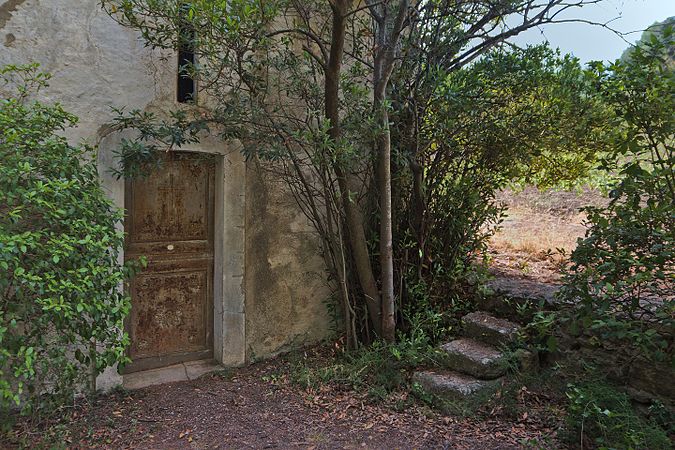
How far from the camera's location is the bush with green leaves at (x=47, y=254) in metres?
2.49

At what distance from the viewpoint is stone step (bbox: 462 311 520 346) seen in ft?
12.8

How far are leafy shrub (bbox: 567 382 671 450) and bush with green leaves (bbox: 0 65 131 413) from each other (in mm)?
2914

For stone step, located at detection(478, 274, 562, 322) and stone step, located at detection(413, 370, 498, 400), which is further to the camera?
stone step, located at detection(478, 274, 562, 322)

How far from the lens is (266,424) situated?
11.1 ft

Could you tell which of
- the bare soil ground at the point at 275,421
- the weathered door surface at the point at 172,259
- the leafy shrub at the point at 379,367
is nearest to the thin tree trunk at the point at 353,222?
the leafy shrub at the point at 379,367

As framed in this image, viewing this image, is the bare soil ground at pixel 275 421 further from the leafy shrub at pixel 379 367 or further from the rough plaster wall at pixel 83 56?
the rough plaster wall at pixel 83 56

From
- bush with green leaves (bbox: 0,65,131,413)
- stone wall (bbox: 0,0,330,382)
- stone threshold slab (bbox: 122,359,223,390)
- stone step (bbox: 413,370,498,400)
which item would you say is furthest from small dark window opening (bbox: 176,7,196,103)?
stone step (bbox: 413,370,498,400)

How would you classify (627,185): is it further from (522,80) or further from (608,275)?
(522,80)

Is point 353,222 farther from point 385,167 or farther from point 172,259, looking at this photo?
point 172,259

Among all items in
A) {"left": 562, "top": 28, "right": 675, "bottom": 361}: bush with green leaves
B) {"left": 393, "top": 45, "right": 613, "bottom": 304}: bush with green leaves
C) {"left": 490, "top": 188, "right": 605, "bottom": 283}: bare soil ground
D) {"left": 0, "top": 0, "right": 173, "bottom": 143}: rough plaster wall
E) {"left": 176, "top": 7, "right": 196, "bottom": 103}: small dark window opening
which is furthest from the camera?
{"left": 490, "top": 188, "right": 605, "bottom": 283}: bare soil ground

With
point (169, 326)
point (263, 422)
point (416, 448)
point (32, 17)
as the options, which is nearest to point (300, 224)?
point (169, 326)

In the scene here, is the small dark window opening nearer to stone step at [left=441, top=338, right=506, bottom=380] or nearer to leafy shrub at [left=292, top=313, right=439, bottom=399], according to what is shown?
leafy shrub at [left=292, top=313, right=439, bottom=399]

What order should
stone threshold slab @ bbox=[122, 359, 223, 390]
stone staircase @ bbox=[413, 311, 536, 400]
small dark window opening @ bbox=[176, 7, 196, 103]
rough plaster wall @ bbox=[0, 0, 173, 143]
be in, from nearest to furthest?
rough plaster wall @ bbox=[0, 0, 173, 143] < stone staircase @ bbox=[413, 311, 536, 400] < small dark window opening @ bbox=[176, 7, 196, 103] < stone threshold slab @ bbox=[122, 359, 223, 390]

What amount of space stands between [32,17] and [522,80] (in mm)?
3950
